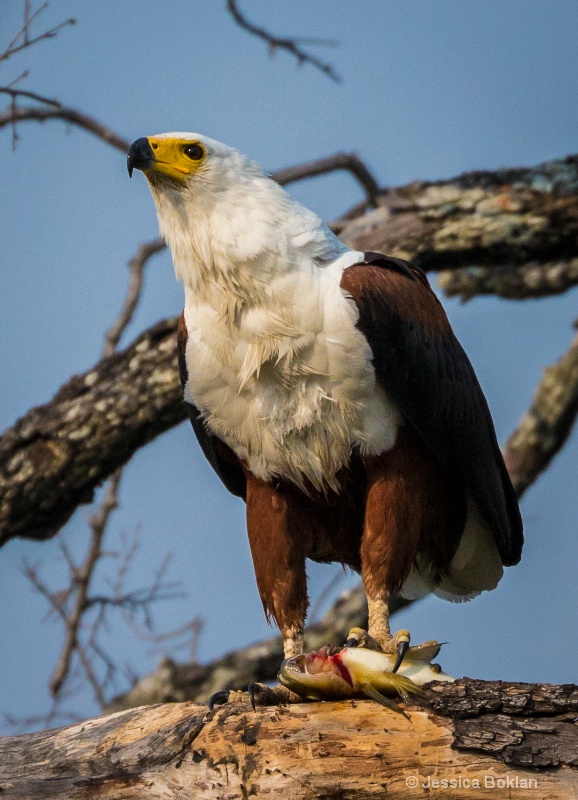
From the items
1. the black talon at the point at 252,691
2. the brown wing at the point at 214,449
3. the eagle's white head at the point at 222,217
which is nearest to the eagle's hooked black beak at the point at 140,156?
the eagle's white head at the point at 222,217

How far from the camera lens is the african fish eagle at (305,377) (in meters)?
4.61

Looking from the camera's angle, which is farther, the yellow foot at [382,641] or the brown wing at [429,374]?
the brown wing at [429,374]

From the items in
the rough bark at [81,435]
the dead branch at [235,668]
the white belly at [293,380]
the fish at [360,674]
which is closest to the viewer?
the fish at [360,674]

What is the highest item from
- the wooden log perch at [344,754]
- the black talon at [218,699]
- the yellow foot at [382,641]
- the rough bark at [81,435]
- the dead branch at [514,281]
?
the dead branch at [514,281]

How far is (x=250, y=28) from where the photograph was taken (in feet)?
22.9

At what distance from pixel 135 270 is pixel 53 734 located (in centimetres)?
377

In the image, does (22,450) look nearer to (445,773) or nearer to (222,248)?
(222,248)

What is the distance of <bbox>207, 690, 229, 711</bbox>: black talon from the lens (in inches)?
161

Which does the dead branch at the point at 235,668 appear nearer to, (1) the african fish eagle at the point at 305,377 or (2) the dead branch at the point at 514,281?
(1) the african fish eagle at the point at 305,377

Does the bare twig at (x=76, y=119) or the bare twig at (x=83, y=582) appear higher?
the bare twig at (x=76, y=119)

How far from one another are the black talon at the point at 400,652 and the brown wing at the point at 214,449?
133 cm

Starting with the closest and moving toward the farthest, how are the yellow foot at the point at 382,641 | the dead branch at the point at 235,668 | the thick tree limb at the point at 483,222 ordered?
the yellow foot at the point at 382,641
the thick tree limb at the point at 483,222
the dead branch at the point at 235,668

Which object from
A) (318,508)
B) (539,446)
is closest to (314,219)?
(318,508)

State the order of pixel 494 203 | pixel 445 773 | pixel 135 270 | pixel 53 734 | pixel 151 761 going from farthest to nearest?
pixel 135 270
pixel 494 203
pixel 53 734
pixel 151 761
pixel 445 773
